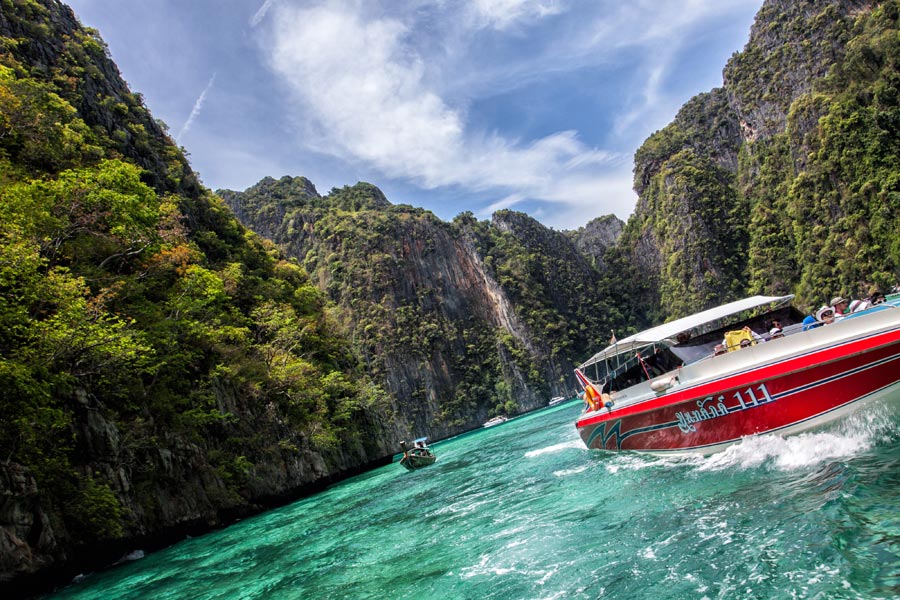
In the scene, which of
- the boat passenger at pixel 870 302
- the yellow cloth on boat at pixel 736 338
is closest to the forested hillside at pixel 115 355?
the yellow cloth on boat at pixel 736 338

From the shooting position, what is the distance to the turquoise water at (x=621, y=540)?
13.0 ft

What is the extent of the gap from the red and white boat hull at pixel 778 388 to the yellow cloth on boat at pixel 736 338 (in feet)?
2.01

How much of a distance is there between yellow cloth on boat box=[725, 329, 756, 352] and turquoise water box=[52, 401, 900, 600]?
1713mm

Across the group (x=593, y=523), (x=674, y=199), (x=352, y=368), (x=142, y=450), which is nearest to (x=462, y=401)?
(x=352, y=368)

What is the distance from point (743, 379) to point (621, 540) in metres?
3.61

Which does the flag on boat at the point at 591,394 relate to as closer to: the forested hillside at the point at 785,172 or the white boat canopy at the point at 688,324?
the white boat canopy at the point at 688,324

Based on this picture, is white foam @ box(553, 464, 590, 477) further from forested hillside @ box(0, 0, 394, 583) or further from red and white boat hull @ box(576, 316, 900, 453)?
forested hillside @ box(0, 0, 394, 583)

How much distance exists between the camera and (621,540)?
562 cm

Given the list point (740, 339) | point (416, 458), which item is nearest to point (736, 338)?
point (740, 339)

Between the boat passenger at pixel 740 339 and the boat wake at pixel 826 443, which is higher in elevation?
the boat passenger at pixel 740 339

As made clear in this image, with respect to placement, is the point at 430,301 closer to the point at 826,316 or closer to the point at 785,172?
the point at 785,172

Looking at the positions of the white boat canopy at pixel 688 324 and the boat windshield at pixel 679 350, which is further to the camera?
the boat windshield at pixel 679 350

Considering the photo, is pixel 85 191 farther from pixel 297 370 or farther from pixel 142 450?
pixel 297 370

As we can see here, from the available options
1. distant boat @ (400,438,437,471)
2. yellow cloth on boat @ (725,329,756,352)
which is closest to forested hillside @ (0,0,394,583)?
distant boat @ (400,438,437,471)
